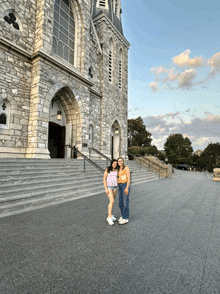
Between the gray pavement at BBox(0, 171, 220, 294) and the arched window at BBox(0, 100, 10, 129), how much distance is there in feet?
21.1

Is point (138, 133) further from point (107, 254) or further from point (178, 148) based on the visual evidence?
point (107, 254)

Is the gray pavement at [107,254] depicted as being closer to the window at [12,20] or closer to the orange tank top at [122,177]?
the orange tank top at [122,177]

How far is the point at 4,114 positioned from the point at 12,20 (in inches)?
220

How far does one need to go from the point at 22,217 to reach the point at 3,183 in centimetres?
211

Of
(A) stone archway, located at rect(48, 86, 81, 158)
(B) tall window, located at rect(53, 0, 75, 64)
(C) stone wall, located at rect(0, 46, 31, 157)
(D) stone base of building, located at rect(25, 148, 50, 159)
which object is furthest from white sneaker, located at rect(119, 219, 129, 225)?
(B) tall window, located at rect(53, 0, 75, 64)

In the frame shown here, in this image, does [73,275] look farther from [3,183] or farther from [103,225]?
[3,183]

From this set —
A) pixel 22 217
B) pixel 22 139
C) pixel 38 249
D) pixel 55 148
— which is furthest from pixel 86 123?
pixel 38 249

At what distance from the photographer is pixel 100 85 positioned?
1603 centimetres

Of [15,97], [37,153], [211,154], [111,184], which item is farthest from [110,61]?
[211,154]

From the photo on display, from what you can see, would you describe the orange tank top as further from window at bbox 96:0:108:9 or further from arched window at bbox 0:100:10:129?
window at bbox 96:0:108:9

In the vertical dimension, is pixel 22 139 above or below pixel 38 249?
above

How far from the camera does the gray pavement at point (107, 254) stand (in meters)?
1.84

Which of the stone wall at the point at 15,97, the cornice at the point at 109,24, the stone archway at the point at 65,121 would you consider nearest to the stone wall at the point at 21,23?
the stone wall at the point at 15,97

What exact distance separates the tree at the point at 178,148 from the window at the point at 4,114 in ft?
128
